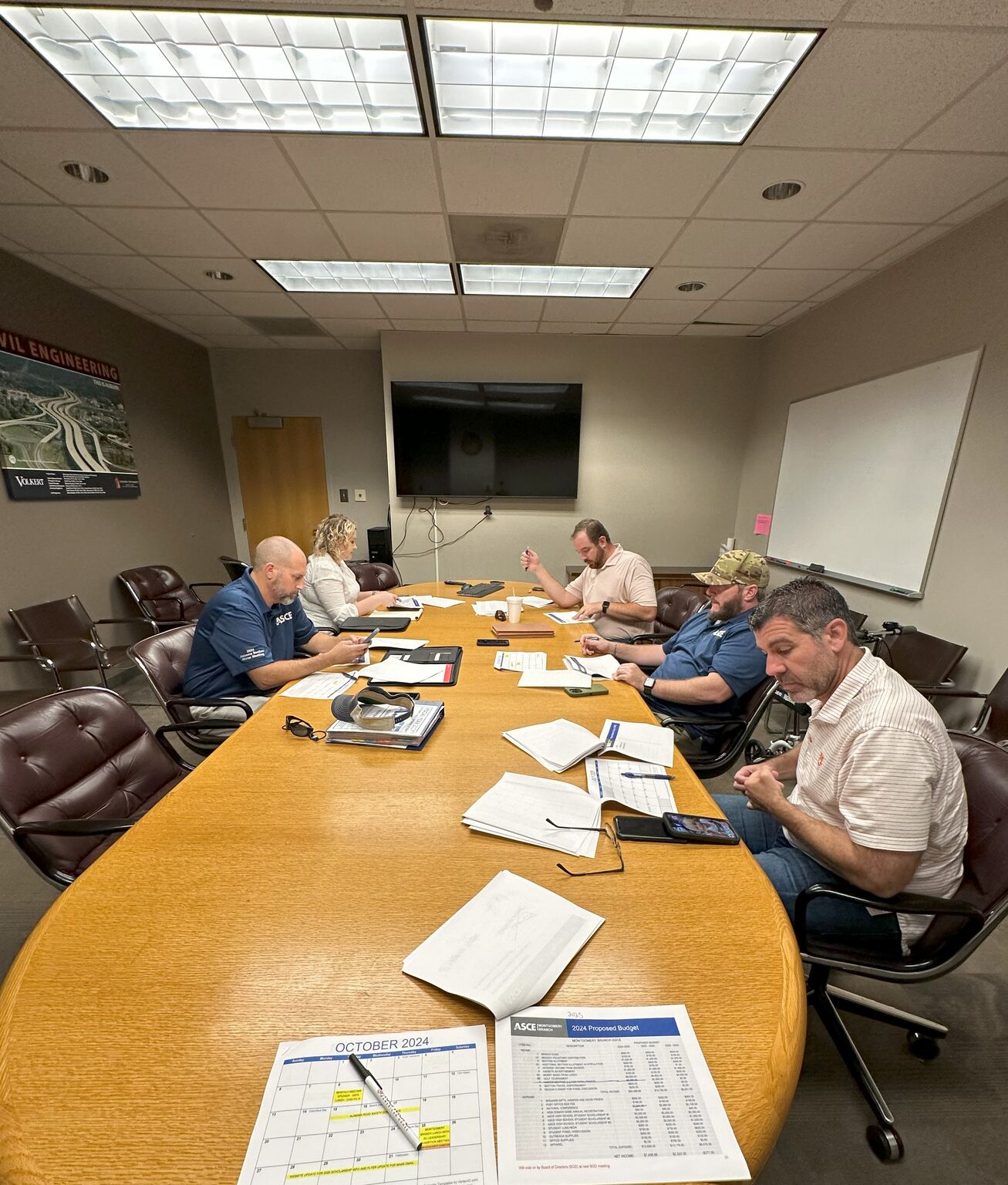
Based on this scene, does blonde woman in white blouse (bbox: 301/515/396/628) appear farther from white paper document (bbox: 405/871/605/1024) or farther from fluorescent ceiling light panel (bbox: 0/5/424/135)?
white paper document (bbox: 405/871/605/1024)

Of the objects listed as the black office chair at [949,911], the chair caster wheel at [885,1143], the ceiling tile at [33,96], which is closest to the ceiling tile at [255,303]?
the ceiling tile at [33,96]

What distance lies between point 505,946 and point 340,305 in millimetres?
4351

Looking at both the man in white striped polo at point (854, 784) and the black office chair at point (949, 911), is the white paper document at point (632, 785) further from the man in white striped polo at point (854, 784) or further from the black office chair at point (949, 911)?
the black office chair at point (949, 911)

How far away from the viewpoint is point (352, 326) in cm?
428

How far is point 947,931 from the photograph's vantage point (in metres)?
1.02

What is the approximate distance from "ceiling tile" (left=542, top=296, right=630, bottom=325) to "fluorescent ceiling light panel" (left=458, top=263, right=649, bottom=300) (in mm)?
64

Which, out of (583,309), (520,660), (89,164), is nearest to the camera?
(520,660)

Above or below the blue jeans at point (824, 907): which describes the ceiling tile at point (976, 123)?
above

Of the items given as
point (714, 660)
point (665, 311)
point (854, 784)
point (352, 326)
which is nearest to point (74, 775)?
point (854, 784)

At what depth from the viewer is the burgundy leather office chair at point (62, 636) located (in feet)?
9.30

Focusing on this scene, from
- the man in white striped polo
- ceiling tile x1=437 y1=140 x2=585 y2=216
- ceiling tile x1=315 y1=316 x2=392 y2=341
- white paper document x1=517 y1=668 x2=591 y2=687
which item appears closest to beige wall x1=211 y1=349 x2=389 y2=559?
ceiling tile x1=315 y1=316 x2=392 y2=341

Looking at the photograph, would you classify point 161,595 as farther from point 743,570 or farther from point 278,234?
point 743,570

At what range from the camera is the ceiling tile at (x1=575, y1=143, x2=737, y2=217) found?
1.99 meters

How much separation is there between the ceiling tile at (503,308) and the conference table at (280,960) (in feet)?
12.1
